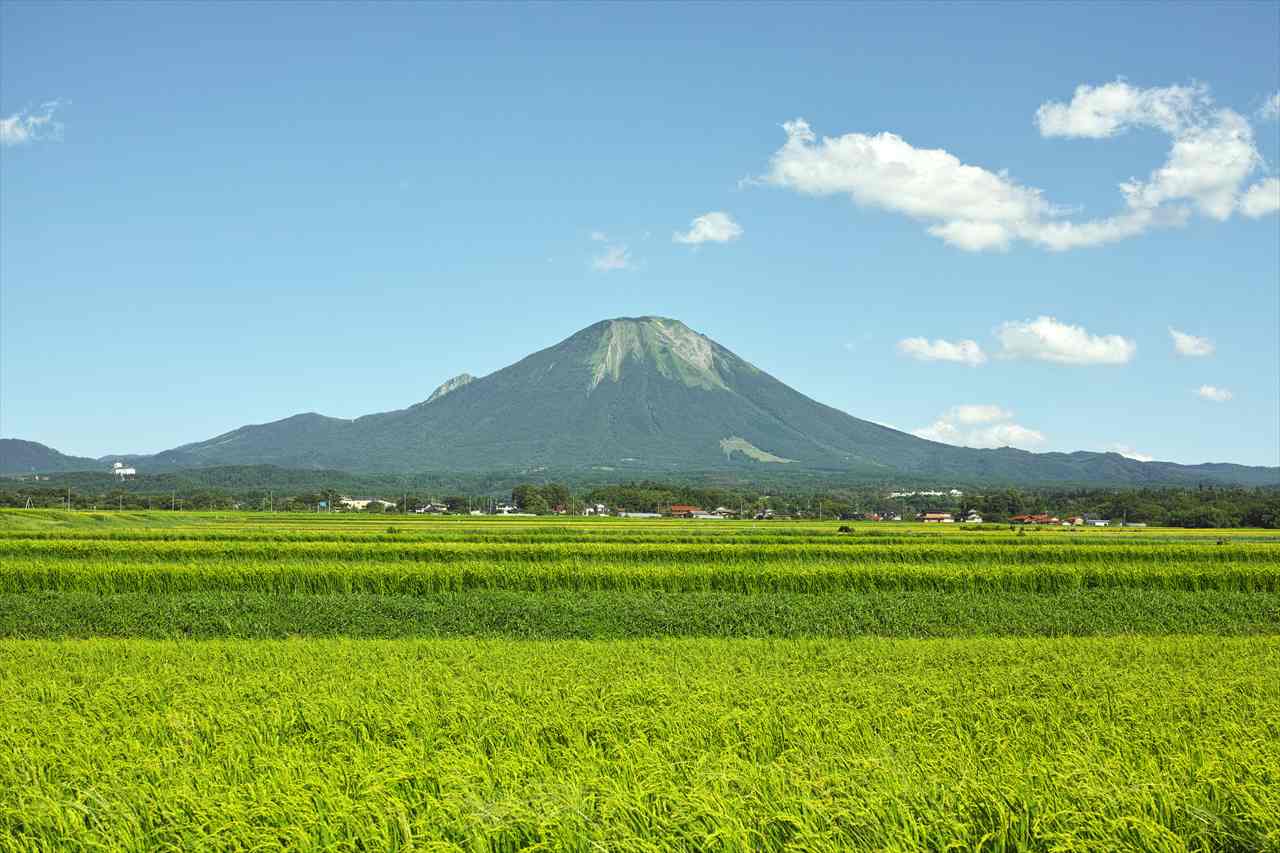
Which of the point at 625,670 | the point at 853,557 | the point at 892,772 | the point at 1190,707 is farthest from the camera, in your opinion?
the point at 853,557

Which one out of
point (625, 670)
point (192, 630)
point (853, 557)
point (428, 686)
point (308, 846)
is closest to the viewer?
point (308, 846)

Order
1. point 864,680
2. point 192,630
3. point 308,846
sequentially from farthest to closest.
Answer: point 192,630 → point 864,680 → point 308,846

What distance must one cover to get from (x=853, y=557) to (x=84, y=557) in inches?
1115

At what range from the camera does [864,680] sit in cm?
1064

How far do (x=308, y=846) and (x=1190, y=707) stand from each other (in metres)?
8.41

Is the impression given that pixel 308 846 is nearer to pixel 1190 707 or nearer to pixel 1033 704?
pixel 1033 704

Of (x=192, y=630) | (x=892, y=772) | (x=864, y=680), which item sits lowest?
(x=192, y=630)

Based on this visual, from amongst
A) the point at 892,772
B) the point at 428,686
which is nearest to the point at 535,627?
the point at 428,686

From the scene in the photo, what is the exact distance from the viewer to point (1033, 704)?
912 centimetres

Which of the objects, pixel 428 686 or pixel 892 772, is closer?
pixel 892 772

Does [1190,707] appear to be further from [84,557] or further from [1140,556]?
[84,557]

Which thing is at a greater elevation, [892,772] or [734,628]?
[892,772]

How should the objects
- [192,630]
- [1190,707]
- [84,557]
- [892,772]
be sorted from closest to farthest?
[892,772] < [1190,707] < [192,630] < [84,557]

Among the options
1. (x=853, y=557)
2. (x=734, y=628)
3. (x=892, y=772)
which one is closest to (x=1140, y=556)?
(x=853, y=557)
